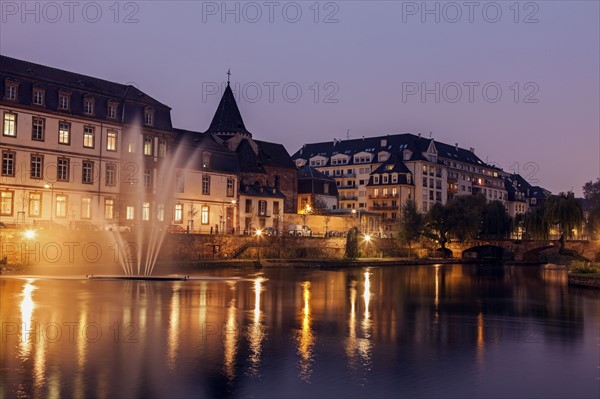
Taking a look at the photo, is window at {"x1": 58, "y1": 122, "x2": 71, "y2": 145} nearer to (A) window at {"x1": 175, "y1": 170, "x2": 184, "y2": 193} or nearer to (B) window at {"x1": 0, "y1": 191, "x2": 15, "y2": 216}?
(B) window at {"x1": 0, "y1": 191, "x2": 15, "y2": 216}

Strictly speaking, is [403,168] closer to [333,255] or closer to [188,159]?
[333,255]

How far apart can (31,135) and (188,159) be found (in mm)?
20761

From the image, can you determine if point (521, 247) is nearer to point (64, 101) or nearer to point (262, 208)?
point (262, 208)

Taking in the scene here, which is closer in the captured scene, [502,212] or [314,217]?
[314,217]

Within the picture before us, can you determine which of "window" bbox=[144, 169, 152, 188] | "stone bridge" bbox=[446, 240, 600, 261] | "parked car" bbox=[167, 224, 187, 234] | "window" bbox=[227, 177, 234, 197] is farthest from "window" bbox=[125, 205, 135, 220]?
"stone bridge" bbox=[446, 240, 600, 261]

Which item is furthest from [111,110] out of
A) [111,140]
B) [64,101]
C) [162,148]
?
[162,148]

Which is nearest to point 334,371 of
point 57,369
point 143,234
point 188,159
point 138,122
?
point 57,369

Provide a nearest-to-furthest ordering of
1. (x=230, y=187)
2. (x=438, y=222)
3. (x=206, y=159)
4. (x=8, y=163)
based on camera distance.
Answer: (x=8, y=163) → (x=206, y=159) → (x=230, y=187) → (x=438, y=222)

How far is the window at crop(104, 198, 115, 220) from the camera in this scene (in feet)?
222

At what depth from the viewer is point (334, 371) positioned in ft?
61.3

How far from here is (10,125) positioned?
59.9 metres

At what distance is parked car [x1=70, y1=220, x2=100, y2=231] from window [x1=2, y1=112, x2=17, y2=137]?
1007 centimetres

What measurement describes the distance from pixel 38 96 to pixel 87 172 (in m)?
A: 9.01

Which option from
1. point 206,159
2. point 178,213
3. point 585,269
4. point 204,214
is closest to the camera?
point 585,269
